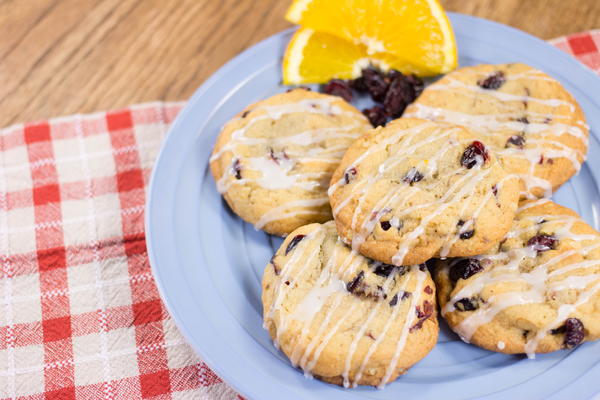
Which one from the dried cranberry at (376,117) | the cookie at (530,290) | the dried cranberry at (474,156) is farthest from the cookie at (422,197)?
the dried cranberry at (376,117)

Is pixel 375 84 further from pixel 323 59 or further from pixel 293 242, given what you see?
pixel 293 242

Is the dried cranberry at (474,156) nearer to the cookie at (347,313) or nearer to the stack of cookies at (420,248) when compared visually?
the stack of cookies at (420,248)

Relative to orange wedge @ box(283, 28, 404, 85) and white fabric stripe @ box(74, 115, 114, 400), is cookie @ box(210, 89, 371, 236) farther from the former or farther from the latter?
white fabric stripe @ box(74, 115, 114, 400)

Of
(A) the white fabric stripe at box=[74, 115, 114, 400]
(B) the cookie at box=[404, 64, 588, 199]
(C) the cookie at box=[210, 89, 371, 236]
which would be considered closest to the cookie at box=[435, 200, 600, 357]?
(B) the cookie at box=[404, 64, 588, 199]

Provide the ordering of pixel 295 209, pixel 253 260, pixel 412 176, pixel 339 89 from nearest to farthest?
pixel 412 176 → pixel 295 209 → pixel 253 260 → pixel 339 89

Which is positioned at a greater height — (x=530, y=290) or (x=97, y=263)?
(x=530, y=290)

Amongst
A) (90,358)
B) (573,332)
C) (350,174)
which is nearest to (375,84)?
(350,174)
